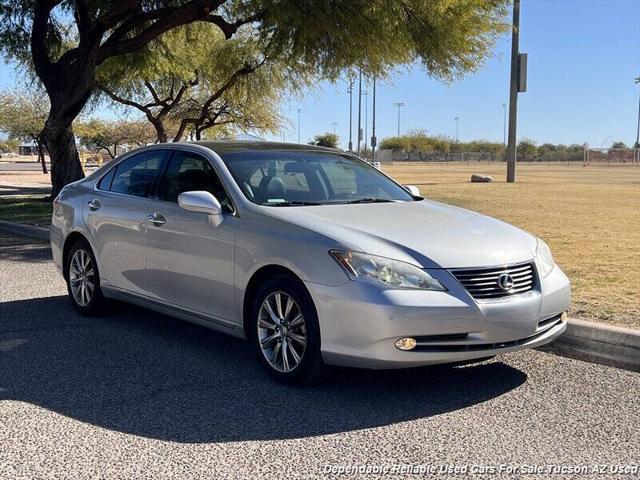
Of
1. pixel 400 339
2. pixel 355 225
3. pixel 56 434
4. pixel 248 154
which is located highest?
pixel 248 154

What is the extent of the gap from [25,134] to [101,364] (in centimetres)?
5322

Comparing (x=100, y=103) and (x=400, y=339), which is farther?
(x=100, y=103)

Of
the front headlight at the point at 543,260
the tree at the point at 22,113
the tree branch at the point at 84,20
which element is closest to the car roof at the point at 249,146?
the front headlight at the point at 543,260

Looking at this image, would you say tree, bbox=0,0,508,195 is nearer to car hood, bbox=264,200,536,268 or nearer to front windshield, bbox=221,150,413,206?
front windshield, bbox=221,150,413,206

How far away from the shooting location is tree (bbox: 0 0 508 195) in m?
14.4

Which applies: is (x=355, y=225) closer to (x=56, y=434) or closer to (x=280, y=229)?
(x=280, y=229)

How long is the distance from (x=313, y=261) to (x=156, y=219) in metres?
1.90

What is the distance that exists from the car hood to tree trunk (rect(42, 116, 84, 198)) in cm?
1425

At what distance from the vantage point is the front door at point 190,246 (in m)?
5.30

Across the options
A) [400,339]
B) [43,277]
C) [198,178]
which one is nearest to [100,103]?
[43,277]

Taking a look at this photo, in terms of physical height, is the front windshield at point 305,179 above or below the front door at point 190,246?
above

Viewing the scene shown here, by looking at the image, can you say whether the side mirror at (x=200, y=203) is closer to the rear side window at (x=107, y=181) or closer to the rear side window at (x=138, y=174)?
the rear side window at (x=138, y=174)

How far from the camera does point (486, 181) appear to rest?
33.5 meters

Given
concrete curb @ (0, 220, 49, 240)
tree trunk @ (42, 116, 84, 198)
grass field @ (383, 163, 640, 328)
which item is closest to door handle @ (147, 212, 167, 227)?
grass field @ (383, 163, 640, 328)
